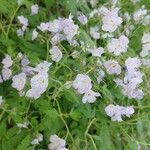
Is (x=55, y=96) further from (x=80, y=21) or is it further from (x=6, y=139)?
(x=80, y=21)

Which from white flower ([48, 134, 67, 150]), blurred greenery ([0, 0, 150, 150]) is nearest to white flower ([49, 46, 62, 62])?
blurred greenery ([0, 0, 150, 150])

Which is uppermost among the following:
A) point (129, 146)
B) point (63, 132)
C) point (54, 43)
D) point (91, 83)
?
point (54, 43)

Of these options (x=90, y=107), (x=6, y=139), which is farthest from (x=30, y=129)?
(x=90, y=107)

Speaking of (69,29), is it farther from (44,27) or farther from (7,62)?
(7,62)

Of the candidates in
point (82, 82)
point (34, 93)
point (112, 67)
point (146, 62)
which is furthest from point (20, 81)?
point (146, 62)

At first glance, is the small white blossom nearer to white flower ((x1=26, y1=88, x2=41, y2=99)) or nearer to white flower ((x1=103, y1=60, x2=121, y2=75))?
white flower ((x1=103, y1=60, x2=121, y2=75))

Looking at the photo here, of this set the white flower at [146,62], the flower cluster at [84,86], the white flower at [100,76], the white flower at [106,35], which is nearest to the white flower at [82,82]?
the flower cluster at [84,86]

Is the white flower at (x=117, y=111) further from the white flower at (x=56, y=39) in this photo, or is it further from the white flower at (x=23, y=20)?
the white flower at (x=23, y=20)
